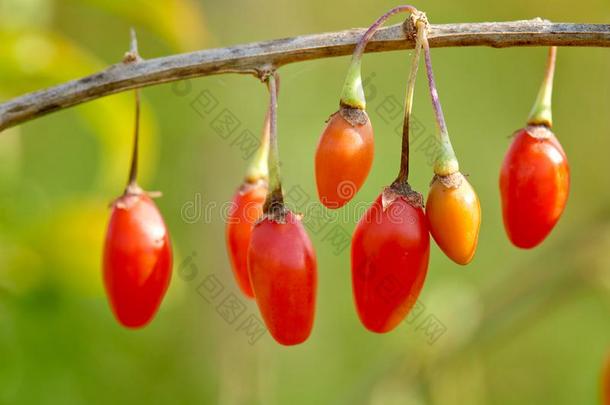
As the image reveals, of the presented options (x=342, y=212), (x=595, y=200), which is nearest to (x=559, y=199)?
(x=342, y=212)

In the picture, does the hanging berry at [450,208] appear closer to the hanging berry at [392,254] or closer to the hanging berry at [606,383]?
the hanging berry at [392,254]

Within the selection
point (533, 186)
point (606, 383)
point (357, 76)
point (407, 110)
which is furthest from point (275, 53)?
point (606, 383)

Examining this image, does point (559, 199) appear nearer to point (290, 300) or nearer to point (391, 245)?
point (391, 245)

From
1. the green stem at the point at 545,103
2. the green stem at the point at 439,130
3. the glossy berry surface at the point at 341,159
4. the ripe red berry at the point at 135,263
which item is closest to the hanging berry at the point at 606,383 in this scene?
the green stem at the point at 545,103

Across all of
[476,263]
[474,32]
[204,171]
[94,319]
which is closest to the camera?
[474,32]

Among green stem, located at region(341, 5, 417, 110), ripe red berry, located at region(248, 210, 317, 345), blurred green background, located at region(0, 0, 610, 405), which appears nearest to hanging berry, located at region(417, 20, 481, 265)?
green stem, located at region(341, 5, 417, 110)
